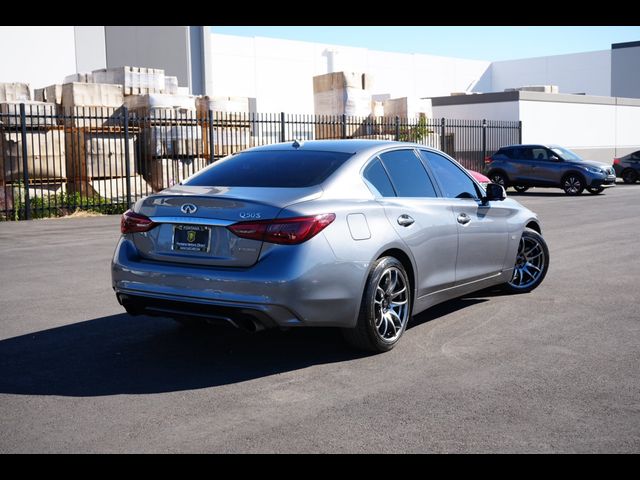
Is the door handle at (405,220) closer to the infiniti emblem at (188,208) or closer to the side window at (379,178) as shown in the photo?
the side window at (379,178)

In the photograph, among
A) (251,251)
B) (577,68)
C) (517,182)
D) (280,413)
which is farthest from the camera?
(577,68)

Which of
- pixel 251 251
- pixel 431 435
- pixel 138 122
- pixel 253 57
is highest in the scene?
pixel 253 57

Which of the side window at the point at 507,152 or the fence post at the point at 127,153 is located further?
the side window at the point at 507,152

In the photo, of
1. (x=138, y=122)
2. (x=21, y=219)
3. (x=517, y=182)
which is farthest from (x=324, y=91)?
(x=21, y=219)

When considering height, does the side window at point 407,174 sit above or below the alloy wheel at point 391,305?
above

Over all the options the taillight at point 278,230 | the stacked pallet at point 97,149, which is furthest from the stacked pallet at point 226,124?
the taillight at point 278,230

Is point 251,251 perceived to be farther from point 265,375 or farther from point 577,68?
point 577,68

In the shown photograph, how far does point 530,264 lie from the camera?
8.54 m

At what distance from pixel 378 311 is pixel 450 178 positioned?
6.20 feet

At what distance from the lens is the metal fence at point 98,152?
19.0 metres

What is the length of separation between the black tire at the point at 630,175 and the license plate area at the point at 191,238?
3076 centimetres

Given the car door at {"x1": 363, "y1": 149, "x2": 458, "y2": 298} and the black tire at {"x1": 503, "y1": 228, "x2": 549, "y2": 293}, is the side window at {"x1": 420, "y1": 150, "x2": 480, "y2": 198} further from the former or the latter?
the black tire at {"x1": 503, "y1": 228, "x2": 549, "y2": 293}

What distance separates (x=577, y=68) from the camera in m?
66.2

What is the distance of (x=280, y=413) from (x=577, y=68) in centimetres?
6673
